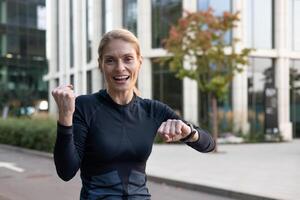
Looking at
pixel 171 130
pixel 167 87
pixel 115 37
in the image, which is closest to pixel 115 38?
pixel 115 37

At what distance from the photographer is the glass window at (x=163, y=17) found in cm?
2797

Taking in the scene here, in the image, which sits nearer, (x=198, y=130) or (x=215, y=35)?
(x=198, y=130)

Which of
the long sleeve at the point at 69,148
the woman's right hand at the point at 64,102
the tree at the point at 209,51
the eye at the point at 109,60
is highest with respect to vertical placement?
the tree at the point at 209,51

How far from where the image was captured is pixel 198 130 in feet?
7.64

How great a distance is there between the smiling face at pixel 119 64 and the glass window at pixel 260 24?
86.4ft

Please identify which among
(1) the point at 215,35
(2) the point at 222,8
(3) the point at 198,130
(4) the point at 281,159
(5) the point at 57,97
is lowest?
(4) the point at 281,159

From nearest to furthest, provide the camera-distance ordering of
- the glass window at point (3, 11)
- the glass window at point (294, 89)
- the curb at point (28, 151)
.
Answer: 1. the curb at point (28, 151)
2. the glass window at point (294, 89)
3. the glass window at point (3, 11)

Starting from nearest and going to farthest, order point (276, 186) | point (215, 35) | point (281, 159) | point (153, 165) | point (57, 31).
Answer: point (276, 186) < point (153, 165) < point (281, 159) < point (215, 35) < point (57, 31)

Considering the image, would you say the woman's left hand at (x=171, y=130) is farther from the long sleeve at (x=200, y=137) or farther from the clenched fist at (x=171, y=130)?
the long sleeve at (x=200, y=137)

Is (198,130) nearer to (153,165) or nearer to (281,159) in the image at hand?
(153,165)

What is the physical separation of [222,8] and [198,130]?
84.6 feet

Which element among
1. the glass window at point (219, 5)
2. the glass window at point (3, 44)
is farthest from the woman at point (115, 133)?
the glass window at point (3, 44)

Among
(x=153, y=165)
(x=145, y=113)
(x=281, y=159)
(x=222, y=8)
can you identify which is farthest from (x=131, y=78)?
(x=222, y=8)

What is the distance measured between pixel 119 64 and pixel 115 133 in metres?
0.31
